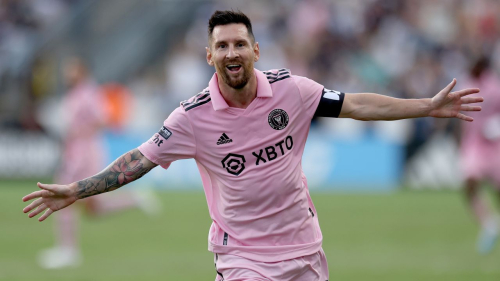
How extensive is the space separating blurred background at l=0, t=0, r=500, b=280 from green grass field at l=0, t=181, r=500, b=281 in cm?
11

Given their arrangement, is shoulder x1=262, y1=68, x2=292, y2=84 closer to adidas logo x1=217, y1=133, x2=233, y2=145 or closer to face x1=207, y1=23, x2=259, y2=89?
face x1=207, y1=23, x2=259, y2=89

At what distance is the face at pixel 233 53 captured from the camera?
5859 millimetres

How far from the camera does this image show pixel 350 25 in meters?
23.8

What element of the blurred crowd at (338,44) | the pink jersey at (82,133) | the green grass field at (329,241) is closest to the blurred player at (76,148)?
the pink jersey at (82,133)

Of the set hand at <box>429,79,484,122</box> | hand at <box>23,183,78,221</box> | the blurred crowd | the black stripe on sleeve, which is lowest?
hand at <box>23,183,78,221</box>

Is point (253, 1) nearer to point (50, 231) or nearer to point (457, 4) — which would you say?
point (457, 4)

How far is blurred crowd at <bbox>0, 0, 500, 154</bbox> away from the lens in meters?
22.6

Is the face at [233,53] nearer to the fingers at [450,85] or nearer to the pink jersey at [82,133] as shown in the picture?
the fingers at [450,85]

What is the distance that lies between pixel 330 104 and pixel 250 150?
0.66 metres

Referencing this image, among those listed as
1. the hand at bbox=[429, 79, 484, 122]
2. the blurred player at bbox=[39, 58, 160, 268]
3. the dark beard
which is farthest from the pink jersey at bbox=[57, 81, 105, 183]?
the hand at bbox=[429, 79, 484, 122]

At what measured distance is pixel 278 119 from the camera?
19.8 feet

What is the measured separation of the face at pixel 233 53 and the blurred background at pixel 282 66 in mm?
9764

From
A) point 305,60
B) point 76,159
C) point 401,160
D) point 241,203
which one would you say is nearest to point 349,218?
point 401,160

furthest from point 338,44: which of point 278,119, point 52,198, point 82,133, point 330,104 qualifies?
point 52,198
